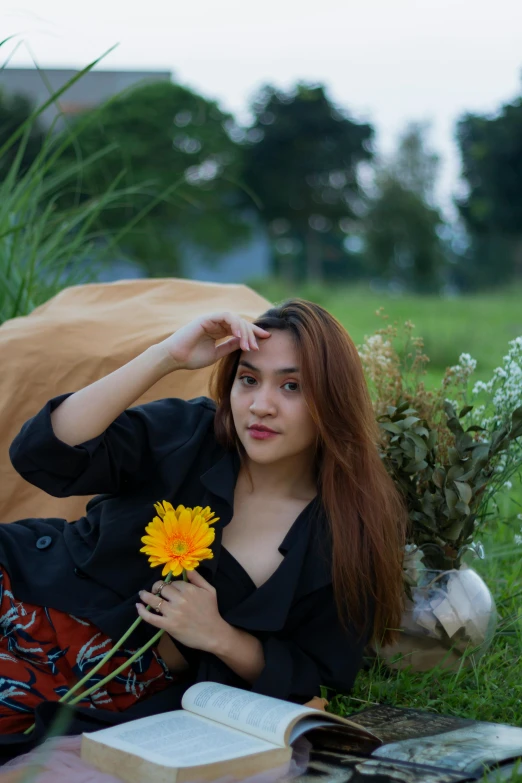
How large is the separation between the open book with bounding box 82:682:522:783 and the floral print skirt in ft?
0.74

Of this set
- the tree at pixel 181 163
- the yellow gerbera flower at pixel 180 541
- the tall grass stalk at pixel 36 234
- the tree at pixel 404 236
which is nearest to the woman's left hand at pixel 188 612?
the yellow gerbera flower at pixel 180 541

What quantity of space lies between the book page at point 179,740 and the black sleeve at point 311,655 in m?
0.27

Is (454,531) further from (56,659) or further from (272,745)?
(56,659)

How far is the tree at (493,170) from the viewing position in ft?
72.2

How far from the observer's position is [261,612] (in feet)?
7.34

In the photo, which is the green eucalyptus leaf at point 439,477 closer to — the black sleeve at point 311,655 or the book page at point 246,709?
the black sleeve at point 311,655

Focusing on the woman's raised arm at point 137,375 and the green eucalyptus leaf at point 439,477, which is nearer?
the woman's raised arm at point 137,375

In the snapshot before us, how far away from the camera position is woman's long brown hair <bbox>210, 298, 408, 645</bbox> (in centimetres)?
223

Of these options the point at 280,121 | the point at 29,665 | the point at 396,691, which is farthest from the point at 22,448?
the point at 280,121

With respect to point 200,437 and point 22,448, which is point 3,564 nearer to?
point 22,448

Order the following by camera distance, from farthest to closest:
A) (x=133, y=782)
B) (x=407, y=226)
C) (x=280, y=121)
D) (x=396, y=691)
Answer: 1. (x=280, y=121)
2. (x=407, y=226)
3. (x=396, y=691)
4. (x=133, y=782)

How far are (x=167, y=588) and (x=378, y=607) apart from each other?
58 cm

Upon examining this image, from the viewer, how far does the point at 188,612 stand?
2096 mm

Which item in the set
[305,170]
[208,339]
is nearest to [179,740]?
[208,339]
